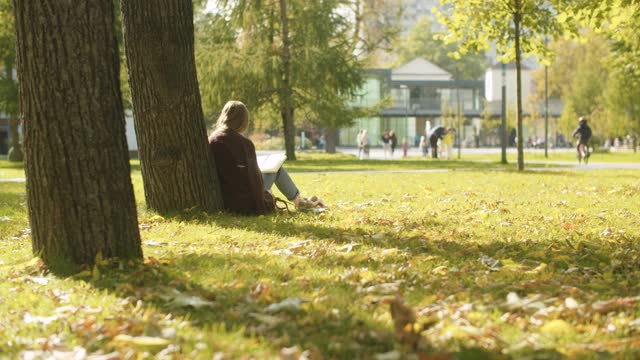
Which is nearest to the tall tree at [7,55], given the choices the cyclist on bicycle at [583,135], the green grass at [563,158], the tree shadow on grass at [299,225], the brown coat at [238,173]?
the green grass at [563,158]

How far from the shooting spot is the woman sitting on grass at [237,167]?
792 cm

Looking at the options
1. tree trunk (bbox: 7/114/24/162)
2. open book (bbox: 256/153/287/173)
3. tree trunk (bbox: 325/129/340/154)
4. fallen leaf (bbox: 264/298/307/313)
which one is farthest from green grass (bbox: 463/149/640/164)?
fallen leaf (bbox: 264/298/307/313)

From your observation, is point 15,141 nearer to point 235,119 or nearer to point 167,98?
point 235,119

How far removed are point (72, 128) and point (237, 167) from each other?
3.33 meters

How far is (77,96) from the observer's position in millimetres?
4637

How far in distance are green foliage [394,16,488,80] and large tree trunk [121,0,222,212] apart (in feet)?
347

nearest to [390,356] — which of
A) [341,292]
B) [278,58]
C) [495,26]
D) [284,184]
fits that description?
[341,292]

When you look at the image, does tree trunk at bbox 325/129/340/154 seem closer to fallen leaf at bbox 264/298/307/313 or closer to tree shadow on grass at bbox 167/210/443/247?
tree shadow on grass at bbox 167/210/443/247

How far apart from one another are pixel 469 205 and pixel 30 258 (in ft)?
18.6

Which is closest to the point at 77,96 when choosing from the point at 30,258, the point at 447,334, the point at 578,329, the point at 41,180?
the point at 41,180

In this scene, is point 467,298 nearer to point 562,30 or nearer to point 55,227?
point 55,227

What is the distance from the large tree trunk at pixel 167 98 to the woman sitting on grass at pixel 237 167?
0.26 m

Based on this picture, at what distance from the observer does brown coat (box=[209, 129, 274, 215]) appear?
791 centimetres

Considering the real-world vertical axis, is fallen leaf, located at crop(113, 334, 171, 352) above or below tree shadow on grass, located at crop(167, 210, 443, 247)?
above
